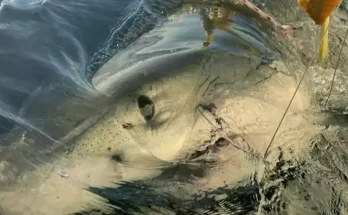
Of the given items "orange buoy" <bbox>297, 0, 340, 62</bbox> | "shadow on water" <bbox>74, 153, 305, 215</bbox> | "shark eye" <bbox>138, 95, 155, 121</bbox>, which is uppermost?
"orange buoy" <bbox>297, 0, 340, 62</bbox>

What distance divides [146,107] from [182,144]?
9.3 inches

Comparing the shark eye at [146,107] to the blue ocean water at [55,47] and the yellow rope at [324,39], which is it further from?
the yellow rope at [324,39]

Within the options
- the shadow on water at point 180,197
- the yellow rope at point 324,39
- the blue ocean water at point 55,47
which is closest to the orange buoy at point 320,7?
the yellow rope at point 324,39

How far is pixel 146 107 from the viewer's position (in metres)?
2.40

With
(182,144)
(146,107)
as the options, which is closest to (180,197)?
(182,144)

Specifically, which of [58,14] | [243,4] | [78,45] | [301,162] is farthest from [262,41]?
[58,14]

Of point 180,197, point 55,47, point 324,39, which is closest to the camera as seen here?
point 180,197

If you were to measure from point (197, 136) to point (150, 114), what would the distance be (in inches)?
10.1

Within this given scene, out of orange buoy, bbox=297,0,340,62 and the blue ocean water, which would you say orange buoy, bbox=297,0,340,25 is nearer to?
orange buoy, bbox=297,0,340,62

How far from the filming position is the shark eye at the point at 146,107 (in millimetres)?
2396

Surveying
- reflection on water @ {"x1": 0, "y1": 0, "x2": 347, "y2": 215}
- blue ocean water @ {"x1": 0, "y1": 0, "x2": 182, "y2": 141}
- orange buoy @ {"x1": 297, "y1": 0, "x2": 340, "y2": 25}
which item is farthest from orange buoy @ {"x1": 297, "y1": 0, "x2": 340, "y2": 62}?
blue ocean water @ {"x1": 0, "y1": 0, "x2": 182, "y2": 141}

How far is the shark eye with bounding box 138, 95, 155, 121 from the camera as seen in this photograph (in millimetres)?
2396

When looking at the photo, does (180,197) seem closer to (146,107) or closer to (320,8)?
(146,107)

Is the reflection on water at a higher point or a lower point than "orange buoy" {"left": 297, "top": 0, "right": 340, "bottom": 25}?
lower
